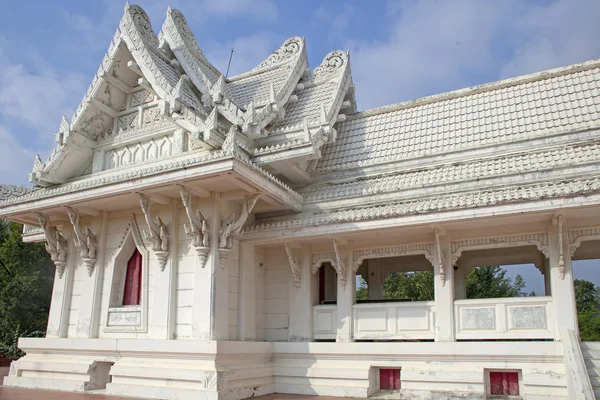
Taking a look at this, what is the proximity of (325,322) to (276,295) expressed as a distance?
4.06 ft

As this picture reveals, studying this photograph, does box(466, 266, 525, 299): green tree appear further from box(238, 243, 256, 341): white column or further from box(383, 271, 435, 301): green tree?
box(238, 243, 256, 341): white column

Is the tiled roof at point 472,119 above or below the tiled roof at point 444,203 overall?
above

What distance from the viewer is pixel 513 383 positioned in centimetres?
955

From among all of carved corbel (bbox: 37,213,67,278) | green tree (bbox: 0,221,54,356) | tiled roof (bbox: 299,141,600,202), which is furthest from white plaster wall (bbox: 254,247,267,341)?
green tree (bbox: 0,221,54,356)

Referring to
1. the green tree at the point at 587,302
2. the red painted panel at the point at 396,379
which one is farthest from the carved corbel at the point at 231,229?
the green tree at the point at 587,302

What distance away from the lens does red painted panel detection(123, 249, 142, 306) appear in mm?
11795

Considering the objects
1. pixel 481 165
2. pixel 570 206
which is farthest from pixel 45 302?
pixel 570 206

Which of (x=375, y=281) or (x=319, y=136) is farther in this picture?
(x=375, y=281)

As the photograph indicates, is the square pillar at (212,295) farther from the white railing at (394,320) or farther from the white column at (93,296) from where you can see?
the white column at (93,296)

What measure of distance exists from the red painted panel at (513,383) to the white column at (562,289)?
0.96 m

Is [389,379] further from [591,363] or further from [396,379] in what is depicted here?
[591,363]

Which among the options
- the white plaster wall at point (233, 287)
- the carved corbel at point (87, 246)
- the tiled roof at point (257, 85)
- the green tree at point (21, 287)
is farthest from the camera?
the green tree at point (21, 287)

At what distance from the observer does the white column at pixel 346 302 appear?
10984mm

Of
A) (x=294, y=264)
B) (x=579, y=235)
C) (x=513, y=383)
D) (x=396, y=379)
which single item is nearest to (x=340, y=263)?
(x=294, y=264)
